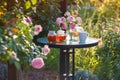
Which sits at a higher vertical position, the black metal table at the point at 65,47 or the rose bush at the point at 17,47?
the rose bush at the point at 17,47

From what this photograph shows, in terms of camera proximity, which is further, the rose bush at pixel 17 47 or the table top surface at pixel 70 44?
the table top surface at pixel 70 44

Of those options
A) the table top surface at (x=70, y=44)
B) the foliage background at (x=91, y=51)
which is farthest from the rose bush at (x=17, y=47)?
the foliage background at (x=91, y=51)

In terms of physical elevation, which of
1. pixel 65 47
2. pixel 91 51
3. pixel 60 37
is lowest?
pixel 91 51

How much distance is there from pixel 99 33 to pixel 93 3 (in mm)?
3643

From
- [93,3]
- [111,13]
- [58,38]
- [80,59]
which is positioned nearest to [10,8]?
[58,38]

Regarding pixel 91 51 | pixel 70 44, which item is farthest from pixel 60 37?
pixel 91 51

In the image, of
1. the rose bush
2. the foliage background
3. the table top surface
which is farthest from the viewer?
the foliage background

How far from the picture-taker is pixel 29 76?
6105mm

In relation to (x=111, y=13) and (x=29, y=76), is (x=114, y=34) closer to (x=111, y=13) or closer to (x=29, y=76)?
(x=29, y=76)

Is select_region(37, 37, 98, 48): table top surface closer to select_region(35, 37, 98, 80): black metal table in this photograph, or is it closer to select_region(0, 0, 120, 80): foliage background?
select_region(35, 37, 98, 80): black metal table

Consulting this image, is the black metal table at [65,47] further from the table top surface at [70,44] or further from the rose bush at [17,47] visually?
the rose bush at [17,47]

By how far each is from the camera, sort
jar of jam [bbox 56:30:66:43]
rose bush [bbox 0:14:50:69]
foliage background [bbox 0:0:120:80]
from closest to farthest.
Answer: rose bush [bbox 0:14:50:69]
jar of jam [bbox 56:30:66:43]
foliage background [bbox 0:0:120:80]

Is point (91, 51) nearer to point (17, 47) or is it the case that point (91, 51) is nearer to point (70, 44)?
point (70, 44)

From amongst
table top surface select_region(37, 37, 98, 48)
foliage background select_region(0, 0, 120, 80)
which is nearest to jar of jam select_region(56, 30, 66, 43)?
table top surface select_region(37, 37, 98, 48)
